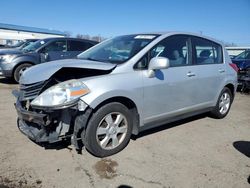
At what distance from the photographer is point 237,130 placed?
504cm

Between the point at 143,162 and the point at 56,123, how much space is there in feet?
4.22

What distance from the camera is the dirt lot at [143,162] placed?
3.01 m

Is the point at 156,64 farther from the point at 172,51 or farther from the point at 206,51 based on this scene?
the point at 206,51

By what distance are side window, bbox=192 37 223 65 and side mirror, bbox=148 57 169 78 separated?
131 cm

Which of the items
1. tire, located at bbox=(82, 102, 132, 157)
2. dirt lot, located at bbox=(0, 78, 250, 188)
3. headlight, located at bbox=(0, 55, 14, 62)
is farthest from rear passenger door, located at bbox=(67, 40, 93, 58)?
tire, located at bbox=(82, 102, 132, 157)

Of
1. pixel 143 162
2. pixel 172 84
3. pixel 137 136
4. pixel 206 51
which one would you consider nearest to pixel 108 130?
pixel 143 162

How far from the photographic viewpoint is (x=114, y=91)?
3.40 metres

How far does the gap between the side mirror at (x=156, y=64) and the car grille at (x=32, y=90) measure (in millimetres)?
1535

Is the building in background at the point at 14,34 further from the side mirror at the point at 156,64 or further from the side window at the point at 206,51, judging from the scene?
the side mirror at the point at 156,64

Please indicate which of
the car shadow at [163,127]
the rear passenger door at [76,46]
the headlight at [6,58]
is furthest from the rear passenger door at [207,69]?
the headlight at [6,58]

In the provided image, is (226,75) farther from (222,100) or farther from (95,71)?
(95,71)

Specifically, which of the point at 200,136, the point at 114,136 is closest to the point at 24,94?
the point at 114,136

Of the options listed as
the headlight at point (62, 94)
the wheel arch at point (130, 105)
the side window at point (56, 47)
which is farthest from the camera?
the side window at point (56, 47)

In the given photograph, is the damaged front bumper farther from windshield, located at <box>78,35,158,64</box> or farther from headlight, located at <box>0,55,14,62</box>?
headlight, located at <box>0,55,14,62</box>
